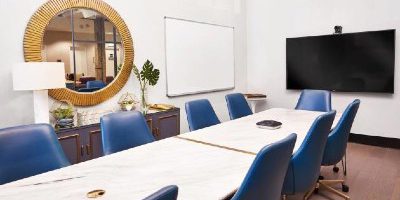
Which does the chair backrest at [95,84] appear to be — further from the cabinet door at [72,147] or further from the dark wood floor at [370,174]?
the dark wood floor at [370,174]

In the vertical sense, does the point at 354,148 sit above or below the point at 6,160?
below

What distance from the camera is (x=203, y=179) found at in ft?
5.02

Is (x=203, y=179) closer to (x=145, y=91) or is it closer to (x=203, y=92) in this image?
(x=145, y=91)

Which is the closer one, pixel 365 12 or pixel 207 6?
pixel 365 12

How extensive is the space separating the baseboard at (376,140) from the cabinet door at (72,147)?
4.14 m

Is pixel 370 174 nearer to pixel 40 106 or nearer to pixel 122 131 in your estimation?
pixel 122 131

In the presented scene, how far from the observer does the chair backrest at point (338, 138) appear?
8.62ft

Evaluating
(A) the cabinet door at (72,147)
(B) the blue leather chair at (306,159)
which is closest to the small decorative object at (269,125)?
(B) the blue leather chair at (306,159)

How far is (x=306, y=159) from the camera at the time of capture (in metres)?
2.02

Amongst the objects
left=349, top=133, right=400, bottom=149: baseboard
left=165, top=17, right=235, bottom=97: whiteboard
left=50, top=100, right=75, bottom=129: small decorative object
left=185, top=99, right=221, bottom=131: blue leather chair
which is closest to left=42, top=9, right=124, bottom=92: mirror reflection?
left=50, top=100, right=75, bottom=129: small decorative object

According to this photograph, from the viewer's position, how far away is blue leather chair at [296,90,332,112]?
3811 millimetres

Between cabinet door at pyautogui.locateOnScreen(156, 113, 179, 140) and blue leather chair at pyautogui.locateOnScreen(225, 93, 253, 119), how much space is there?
0.76 metres

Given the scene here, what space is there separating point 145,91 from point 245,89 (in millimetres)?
2558

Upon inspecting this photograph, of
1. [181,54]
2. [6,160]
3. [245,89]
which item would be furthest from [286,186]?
[245,89]
